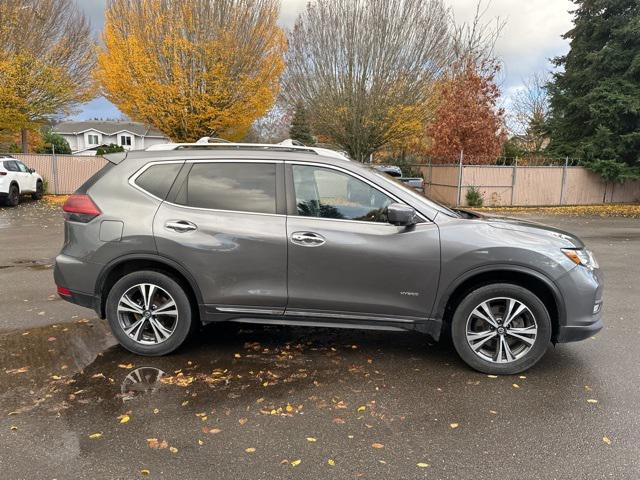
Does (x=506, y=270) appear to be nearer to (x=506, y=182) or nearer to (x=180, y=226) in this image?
(x=180, y=226)

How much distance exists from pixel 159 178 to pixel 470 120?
18878 millimetres

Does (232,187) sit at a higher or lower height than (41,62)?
lower

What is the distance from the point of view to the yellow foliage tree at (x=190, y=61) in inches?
712

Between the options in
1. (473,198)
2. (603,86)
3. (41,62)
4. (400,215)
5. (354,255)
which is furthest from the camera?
(41,62)

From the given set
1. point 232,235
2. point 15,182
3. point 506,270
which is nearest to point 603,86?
point 506,270

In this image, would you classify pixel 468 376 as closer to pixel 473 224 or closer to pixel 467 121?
pixel 473 224

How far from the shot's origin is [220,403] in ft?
11.1

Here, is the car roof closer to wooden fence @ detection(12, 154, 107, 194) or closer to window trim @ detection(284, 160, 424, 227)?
window trim @ detection(284, 160, 424, 227)

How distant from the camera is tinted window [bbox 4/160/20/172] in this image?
1634 centimetres

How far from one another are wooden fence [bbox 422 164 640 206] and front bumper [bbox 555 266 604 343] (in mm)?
16480

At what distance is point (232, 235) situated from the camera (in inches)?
154

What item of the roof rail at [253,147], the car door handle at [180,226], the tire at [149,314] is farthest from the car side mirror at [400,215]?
the tire at [149,314]

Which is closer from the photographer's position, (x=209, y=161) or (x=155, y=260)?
(x=155, y=260)

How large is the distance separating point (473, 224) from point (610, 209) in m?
19.0
